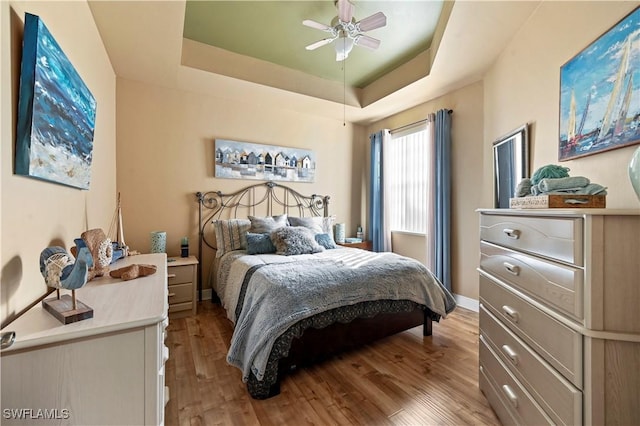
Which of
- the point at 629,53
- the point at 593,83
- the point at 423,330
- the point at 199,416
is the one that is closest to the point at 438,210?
the point at 423,330

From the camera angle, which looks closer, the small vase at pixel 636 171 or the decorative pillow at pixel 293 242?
the small vase at pixel 636 171

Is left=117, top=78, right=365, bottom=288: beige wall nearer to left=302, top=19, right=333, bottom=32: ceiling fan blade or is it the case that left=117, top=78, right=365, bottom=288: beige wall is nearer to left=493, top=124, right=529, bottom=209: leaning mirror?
left=302, top=19, right=333, bottom=32: ceiling fan blade

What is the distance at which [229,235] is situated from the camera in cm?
319

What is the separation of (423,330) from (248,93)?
11.1 ft

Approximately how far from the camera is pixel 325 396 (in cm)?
168

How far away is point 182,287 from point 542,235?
307cm

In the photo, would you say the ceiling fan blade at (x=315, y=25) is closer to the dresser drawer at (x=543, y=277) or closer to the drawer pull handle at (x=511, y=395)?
the dresser drawer at (x=543, y=277)

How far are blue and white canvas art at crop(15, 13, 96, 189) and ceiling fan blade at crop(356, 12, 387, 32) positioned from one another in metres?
2.04

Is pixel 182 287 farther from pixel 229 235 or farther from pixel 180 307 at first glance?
pixel 229 235

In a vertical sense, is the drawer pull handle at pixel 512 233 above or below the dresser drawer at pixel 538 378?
above

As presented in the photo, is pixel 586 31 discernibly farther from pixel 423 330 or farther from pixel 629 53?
pixel 423 330

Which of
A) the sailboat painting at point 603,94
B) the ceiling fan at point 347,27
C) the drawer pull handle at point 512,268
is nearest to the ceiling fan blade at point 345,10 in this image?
the ceiling fan at point 347,27

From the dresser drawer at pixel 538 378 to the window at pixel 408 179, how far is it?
7.69 feet

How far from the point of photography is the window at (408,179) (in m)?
3.77
